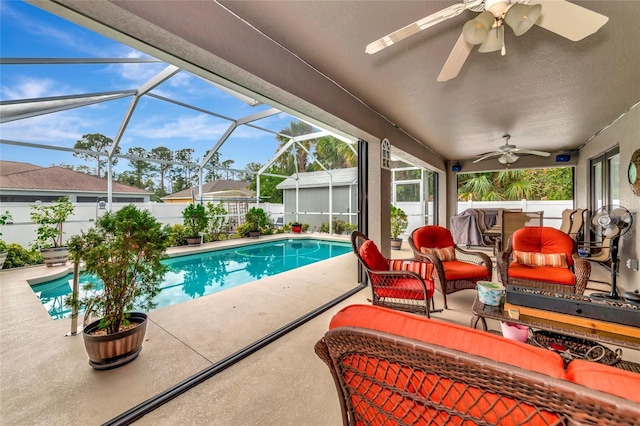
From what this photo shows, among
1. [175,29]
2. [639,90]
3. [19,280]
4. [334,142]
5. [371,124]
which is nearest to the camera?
[175,29]

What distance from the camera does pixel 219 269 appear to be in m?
5.82

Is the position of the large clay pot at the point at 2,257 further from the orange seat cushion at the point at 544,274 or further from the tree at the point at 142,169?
the orange seat cushion at the point at 544,274

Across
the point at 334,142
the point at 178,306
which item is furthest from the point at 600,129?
the point at 334,142

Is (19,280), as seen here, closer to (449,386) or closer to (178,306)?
(178,306)

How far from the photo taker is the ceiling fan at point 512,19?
145 cm

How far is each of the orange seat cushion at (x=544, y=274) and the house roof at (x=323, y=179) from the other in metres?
7.20

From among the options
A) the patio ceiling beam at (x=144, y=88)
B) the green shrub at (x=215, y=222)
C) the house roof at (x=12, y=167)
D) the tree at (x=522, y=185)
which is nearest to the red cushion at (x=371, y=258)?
the patio ceiling beam at (x=144, y=88)

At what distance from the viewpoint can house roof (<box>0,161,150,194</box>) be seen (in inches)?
257

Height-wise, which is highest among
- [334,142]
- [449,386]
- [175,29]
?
[334,142]

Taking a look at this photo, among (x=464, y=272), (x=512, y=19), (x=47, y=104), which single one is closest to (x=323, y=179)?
(x=47, y=104)

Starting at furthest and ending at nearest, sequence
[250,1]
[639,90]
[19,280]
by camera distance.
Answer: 1. [19,280]
2. [639,90]
3. [250,1]

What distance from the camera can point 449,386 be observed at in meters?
0.68

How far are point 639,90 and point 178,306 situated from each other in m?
6.27

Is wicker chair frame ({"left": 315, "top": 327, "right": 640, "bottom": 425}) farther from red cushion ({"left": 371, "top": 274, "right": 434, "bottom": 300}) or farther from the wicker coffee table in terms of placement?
red cushion ({"left": 371, "top": 274, "right": 434, "bottom": 300})
